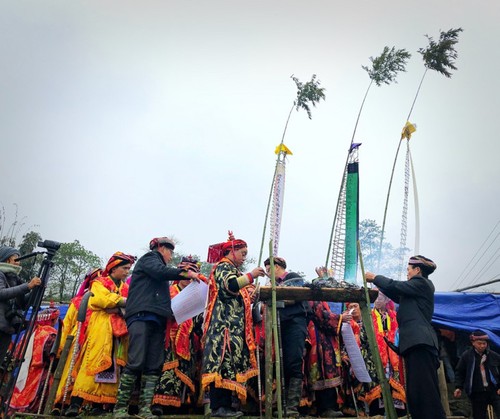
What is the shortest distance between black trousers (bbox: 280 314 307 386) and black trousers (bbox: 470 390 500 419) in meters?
3.30

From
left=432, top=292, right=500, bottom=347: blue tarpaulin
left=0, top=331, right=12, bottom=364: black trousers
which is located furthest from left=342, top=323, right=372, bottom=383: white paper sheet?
left=0, top=331, right=12, bottom=364: black trousers

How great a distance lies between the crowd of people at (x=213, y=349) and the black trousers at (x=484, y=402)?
0.01 m

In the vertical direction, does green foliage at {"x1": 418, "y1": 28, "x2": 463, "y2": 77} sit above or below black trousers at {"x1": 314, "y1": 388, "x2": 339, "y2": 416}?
above

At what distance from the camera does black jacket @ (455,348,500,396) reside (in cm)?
576

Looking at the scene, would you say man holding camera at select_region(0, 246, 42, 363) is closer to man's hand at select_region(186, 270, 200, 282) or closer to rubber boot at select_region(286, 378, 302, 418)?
man's hand at select_region(186, 270, 200, 282)

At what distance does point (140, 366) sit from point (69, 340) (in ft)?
4.33

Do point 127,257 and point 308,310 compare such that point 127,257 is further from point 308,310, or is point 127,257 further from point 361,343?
point 361,343

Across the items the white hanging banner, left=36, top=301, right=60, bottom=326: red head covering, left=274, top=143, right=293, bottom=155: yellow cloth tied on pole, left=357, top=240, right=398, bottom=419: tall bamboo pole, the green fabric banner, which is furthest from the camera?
left=274, top=143, right=293, bottom=155: yellow cloth tied on pole

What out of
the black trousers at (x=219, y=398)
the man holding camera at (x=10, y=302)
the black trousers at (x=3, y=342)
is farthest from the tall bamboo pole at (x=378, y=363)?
the black trousers at (x=3, y=342)

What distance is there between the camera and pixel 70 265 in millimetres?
26234

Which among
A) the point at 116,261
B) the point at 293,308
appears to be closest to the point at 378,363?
the point at 293,308

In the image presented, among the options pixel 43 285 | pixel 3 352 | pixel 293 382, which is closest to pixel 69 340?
pixel 3 352

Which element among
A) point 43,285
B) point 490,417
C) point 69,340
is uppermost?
point 43,285

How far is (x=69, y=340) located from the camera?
4516 mm
